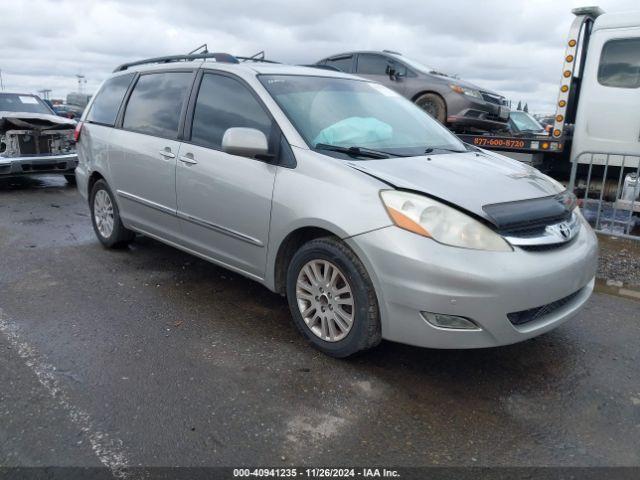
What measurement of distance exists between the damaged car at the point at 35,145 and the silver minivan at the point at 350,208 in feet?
16.9

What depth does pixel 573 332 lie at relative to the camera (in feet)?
12.6

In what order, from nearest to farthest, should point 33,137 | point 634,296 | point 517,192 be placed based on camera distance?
point 517,192
point 634,296
point 33,137

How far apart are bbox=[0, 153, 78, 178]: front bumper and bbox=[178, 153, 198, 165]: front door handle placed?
20.1 ft

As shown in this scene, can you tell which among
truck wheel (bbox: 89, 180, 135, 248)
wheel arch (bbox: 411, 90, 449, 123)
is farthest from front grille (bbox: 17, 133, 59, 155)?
wheel arch (bbox: 411, 90, 449, 123)

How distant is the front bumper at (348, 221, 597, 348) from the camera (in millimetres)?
2748

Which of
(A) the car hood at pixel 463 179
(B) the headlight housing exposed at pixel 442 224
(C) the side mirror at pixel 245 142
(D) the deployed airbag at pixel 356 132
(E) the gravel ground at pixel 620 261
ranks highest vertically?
(D) the deployed airbag at pixel 356 132

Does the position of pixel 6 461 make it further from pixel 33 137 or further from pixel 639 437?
pixel 33 137

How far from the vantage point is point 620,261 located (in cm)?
564

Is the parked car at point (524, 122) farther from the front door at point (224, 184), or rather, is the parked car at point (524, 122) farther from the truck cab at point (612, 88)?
the front door at point (224, 184)

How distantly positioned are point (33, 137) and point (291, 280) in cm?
757

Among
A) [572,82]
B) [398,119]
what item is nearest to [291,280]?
[398,119]

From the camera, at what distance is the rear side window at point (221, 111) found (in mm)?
3768

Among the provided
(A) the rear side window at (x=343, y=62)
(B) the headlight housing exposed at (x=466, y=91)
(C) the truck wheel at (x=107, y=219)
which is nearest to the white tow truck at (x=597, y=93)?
(B) the headlight housing exposed at (x=466, y=91)

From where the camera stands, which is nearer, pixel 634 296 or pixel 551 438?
pixel 551 438
